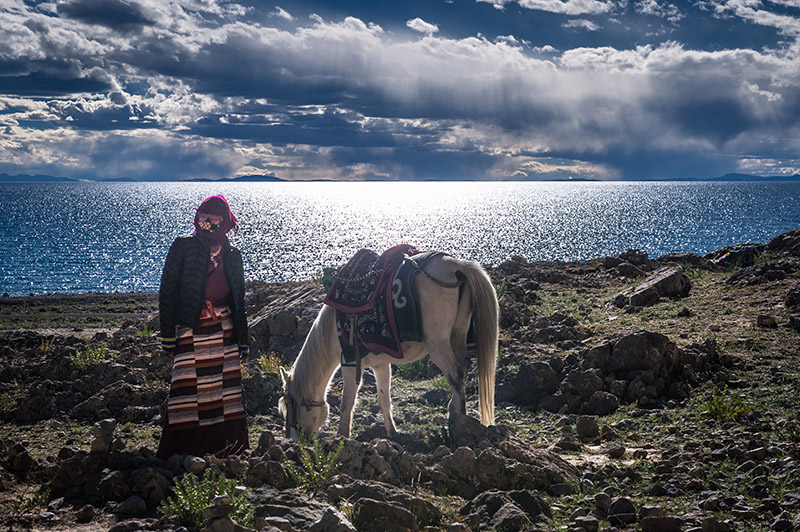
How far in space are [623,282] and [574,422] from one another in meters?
10.00

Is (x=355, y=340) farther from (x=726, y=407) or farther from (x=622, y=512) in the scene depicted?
(x=726, y=407)

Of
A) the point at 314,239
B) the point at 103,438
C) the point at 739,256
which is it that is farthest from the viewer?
the point at 314,239

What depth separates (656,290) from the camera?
42.4ft

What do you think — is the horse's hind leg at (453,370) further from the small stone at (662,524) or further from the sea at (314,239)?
the sea at (314,239)

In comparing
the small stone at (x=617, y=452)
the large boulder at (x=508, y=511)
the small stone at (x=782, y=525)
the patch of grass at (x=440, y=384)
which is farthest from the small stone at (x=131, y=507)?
the patch of grass at (x=440, y=384)

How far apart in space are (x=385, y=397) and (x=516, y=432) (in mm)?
Result: 1608

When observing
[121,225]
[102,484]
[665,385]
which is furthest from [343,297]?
[121,225]

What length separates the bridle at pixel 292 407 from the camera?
6887mm

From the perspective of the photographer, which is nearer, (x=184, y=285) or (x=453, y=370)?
(x=184, y=285)

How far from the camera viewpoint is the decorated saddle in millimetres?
6504

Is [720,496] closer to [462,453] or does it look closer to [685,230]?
[462,453]

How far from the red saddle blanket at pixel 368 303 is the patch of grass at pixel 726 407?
350 cm

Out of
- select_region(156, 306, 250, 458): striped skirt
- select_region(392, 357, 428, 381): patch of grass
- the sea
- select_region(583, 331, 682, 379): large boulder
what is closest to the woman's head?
select_region(156, 306, 250, 458): striped skirt

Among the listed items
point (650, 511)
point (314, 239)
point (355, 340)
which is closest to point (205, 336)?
point (355, 340)
